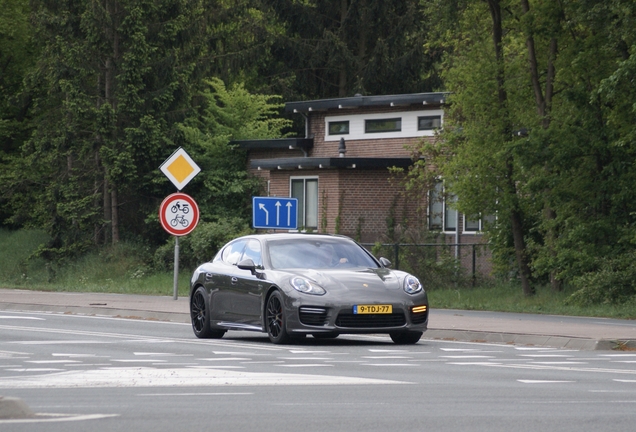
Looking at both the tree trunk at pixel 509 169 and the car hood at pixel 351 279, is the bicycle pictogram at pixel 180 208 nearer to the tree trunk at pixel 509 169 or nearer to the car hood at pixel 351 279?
the tree trunk at pixel 509 169

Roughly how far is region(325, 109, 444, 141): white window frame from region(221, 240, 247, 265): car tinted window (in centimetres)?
2365

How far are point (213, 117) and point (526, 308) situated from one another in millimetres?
27443

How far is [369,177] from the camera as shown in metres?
42.8

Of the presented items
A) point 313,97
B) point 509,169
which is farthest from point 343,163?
point 313,97

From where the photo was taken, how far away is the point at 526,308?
89.4 feet

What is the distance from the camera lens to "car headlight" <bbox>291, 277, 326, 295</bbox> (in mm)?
17094

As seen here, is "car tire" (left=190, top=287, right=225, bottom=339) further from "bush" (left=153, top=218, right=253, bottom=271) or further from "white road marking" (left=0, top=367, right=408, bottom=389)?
"bush" (left=153, top=218, right=253, bottom=271)

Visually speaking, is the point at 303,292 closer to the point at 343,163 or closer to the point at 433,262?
the point at 433,262

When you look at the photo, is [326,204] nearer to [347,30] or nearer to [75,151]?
[75,151]

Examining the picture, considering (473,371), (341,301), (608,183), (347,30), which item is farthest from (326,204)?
(473,371)

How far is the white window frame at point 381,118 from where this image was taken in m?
43.7

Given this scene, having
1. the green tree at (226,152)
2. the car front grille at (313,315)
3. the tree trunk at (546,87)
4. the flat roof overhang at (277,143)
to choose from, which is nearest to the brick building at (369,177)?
the flat roof overhang at (277,143)

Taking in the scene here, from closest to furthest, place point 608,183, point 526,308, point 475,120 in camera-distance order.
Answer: point 526,308 < point 608,183 < point 475,120

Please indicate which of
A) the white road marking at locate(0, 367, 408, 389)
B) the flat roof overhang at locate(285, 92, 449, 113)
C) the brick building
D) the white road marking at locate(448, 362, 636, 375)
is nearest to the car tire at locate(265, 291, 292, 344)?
the white road marking at locate(448, 362, 636, 375)
